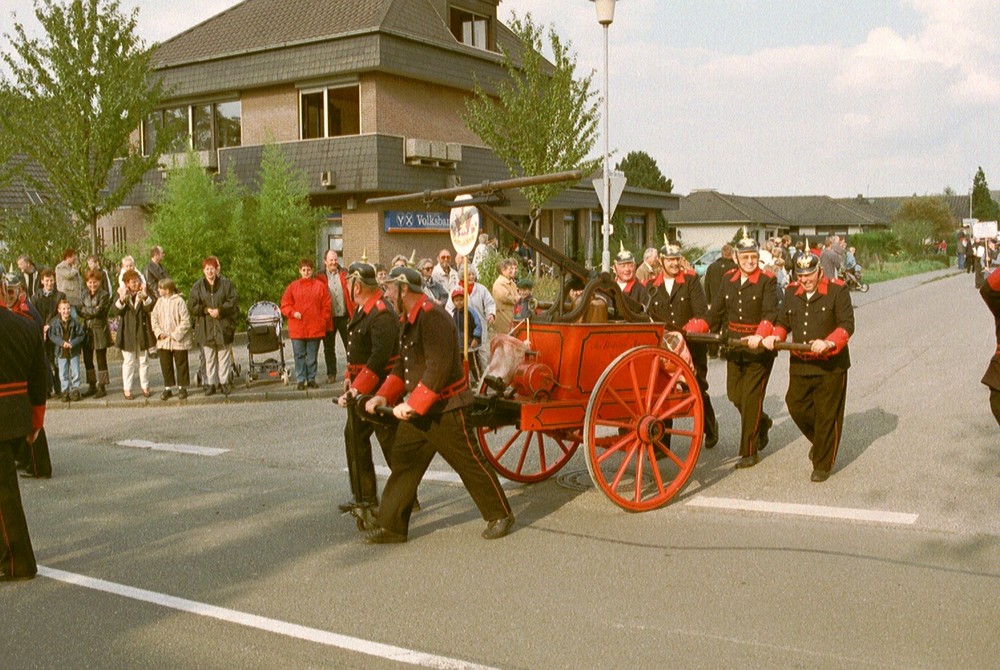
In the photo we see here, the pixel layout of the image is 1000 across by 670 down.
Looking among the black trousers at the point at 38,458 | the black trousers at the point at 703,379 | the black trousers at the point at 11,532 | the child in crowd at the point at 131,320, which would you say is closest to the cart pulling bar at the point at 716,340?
the black trousers at the point at 703,379

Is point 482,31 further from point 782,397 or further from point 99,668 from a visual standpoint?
point 99,668

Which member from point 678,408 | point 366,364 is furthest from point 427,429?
point 678,408

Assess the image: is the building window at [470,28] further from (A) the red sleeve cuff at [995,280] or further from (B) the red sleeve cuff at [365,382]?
(A) the red sleeve cuff at [995,280]

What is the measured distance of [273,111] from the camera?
95.5 feet

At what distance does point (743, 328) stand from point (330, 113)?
21.3m

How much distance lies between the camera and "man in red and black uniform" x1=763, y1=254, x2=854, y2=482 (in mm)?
8109

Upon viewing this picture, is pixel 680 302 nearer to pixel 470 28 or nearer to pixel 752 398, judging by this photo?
pixel 752 398

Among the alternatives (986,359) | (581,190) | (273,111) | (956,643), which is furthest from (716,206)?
(956,643)

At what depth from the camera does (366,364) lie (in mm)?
7004

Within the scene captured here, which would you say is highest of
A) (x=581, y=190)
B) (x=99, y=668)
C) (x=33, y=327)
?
(x=581, y=190)

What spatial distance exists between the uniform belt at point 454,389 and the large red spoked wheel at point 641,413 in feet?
2.88

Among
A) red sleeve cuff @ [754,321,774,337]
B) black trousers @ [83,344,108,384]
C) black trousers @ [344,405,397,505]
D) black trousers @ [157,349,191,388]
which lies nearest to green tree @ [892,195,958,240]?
black trousers @ [157,349,191,388]

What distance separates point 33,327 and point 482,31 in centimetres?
2767

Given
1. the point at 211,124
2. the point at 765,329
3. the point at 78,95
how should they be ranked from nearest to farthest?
the point at 765,329 < the point at 78,95 < the point at 211,124
